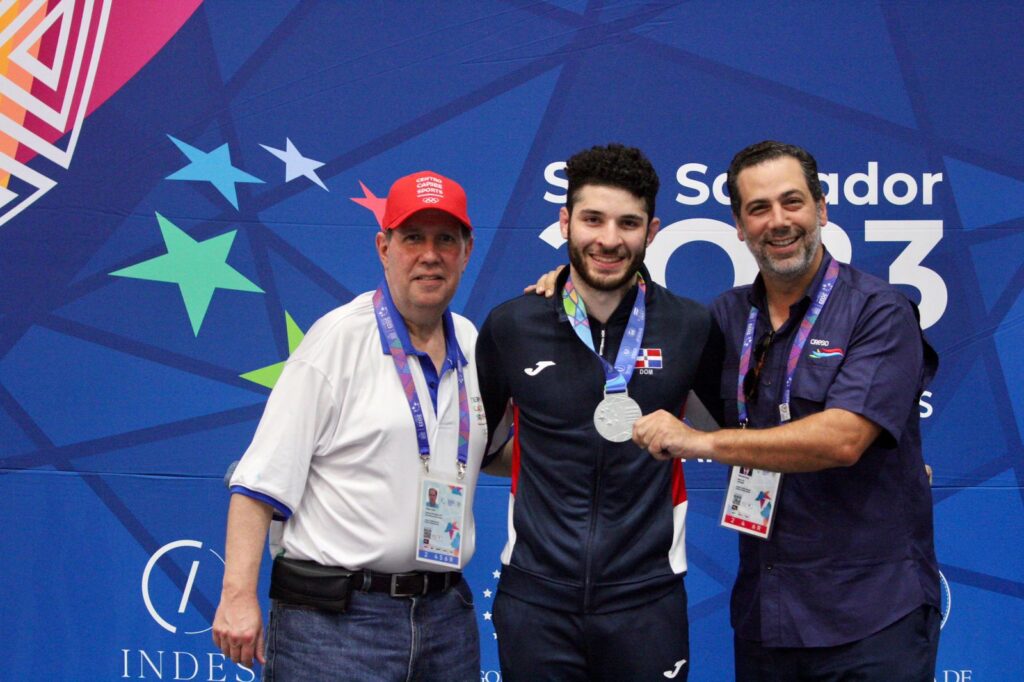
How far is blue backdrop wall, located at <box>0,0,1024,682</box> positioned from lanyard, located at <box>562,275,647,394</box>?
3.55 feet

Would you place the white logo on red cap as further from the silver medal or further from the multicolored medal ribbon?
the silver medal

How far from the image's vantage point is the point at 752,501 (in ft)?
6.75

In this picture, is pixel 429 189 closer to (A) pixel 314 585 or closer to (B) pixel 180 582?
(A) pixel 314 585

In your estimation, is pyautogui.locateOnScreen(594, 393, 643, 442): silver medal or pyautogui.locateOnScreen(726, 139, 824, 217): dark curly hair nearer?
pyautogui.locateOnScreen(594, 393, 643, 442): silver medal

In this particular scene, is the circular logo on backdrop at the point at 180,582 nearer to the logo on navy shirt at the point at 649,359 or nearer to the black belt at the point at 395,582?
the black belt at the point at 395,582

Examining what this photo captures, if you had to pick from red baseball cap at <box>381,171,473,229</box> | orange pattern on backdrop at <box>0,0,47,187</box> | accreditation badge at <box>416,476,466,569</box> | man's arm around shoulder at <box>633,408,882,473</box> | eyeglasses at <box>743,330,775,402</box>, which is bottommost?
accreditation badge at <box>416,476,466,569</box>

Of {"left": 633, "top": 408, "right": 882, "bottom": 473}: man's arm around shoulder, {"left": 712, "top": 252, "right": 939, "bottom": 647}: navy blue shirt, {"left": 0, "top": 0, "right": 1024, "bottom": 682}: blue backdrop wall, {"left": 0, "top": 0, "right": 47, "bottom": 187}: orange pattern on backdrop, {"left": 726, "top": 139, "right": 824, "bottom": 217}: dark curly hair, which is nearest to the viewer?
{"left": 633, "top": 408, "right": 882, "bottom": 473}: man's arm around shoulder

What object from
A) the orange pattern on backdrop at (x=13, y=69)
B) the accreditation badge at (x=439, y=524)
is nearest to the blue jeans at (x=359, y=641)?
the accreditation badge at (x=439, y=524)

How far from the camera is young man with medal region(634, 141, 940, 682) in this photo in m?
1.96

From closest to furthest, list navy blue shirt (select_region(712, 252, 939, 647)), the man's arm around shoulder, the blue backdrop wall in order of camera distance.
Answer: the man's arm around shoulder, navy blue shirt (select_region(712, 252, 939, 647)), the blue backdrop wall

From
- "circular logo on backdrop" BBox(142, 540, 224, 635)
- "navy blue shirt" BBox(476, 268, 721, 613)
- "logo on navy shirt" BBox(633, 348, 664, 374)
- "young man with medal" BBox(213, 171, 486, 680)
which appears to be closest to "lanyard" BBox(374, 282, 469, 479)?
"young man with medal" BBox(213, 171, 486, 680)

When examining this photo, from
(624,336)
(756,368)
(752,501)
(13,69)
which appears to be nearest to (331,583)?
(624,336)

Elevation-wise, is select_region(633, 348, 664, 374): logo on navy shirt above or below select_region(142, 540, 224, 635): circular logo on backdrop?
above

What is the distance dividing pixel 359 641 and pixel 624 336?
86 cm
